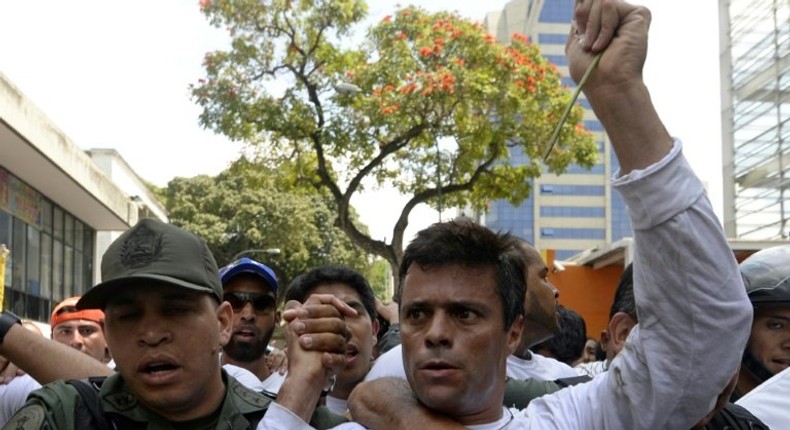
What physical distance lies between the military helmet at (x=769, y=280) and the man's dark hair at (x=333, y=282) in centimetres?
179

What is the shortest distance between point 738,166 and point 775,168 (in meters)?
2.40

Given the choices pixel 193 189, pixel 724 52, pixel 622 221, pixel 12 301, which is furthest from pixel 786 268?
pixel 622 221

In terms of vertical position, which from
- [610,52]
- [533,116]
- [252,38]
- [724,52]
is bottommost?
[610,52]

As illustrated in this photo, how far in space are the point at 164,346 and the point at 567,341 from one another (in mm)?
4573

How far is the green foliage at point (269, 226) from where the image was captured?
46.2m

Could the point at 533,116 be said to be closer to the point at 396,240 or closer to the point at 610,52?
the point at 396,240

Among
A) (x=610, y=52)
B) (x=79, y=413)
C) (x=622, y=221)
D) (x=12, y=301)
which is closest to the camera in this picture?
(x=610, y=52)

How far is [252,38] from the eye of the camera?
2077 centimetres

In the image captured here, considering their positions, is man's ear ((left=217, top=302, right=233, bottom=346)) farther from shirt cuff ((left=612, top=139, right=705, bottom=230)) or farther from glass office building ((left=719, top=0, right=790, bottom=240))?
glass office building ((left=719, top=0, right=790, bottom=240))

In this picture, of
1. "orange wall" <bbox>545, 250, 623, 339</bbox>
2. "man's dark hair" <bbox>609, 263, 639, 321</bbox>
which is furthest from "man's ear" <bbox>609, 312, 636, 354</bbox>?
"orange wall" <bbox>545, 250, 623, 339</bbox>

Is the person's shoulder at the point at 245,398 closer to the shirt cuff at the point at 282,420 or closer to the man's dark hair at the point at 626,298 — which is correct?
the shirt cuff at the point at 282,420

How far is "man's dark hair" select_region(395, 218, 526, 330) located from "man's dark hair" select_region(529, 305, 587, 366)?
13.3ft

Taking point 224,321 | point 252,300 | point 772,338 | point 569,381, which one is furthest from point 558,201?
point 224,321

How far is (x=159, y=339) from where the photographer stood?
9.53 feet
